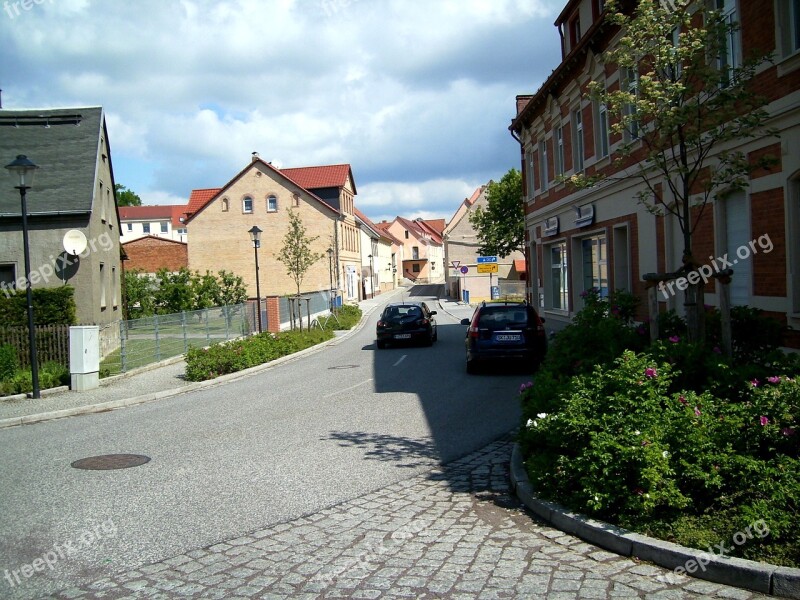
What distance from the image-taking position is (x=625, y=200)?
18.7 meters

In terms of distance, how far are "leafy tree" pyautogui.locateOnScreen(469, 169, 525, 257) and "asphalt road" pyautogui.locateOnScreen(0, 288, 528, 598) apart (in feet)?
163

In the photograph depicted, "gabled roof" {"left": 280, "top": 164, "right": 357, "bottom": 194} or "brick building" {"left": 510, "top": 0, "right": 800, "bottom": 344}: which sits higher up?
"gabled roof" {"left": 280, "top": 164, "right": 357, "bottom": 194}

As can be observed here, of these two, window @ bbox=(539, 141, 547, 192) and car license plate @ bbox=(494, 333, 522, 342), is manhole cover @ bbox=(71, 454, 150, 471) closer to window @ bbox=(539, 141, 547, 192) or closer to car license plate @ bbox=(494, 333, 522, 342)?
car license plate @ bbox=(494, 333, 522, 342)

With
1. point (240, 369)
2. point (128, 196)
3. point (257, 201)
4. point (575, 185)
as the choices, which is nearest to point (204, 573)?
point (575, 185)

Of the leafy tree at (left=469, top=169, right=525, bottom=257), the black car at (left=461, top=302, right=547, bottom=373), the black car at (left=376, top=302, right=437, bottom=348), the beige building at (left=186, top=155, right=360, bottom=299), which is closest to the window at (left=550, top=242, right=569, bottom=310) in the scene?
the black car at (left=376, top=302, right=437, bottom=348)

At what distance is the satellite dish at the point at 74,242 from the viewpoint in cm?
2169

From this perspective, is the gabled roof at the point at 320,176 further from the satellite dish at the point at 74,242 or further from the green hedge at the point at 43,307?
the green hedge at the point at 43,307

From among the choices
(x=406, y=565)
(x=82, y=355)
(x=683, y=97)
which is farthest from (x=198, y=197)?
(x=406, y=565)

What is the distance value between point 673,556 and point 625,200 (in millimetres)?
15108

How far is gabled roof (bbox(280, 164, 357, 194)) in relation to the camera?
61344 mm

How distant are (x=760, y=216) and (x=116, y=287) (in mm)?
23363

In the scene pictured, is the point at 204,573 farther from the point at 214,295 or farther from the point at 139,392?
the point at 214,295

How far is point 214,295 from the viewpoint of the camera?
35969 millimetres

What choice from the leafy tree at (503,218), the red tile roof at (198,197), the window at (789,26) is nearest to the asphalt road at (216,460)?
the window at (789,26)
